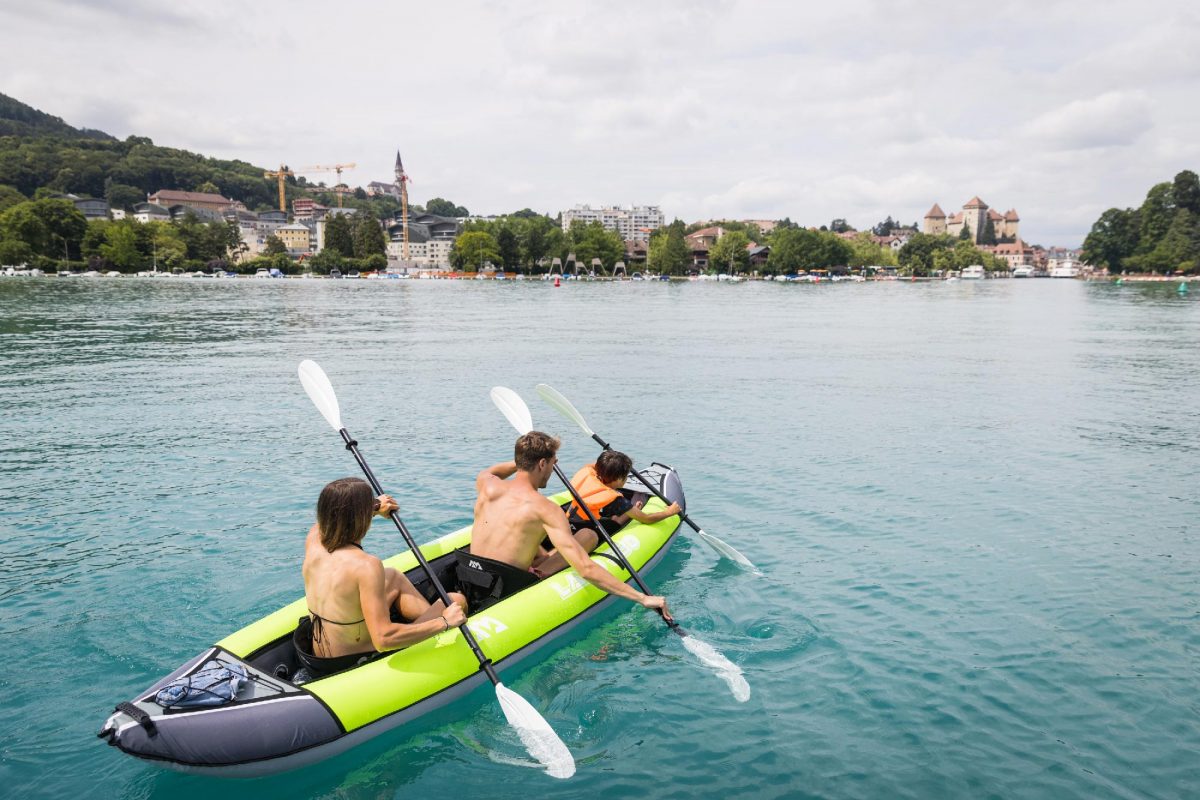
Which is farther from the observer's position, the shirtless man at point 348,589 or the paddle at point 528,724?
the paddle at point 528,724

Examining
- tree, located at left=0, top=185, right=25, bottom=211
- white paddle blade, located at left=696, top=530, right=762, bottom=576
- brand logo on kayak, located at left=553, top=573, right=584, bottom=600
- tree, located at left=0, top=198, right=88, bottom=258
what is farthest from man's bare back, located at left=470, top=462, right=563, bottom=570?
tree, located at left=0, top=185, right=25, bottom=211

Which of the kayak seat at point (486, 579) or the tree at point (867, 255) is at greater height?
the tree at point (867, 255)

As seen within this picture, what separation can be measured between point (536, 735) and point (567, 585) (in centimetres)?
169

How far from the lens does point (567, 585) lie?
711cm

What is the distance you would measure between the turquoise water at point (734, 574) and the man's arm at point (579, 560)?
0.52m

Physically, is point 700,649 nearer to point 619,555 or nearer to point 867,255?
point 619,555

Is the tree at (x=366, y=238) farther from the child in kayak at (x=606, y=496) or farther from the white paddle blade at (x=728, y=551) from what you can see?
the white paddle blade at (x=728, y=551)

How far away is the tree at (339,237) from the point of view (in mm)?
152125

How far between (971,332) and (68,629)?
A: 42027mm

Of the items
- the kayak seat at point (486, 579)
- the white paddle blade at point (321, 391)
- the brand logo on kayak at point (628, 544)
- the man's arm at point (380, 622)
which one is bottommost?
the brand logo on kayak at point (628, 544)

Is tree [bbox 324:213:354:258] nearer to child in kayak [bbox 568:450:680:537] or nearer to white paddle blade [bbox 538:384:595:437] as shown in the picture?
white paddle blade [bbox 538:384:595:437]

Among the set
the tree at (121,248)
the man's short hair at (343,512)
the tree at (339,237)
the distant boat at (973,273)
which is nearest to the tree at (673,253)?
the tree at (339,237)

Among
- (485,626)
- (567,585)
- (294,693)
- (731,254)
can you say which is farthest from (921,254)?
(294,693)

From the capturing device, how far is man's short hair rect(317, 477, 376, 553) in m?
5.00
